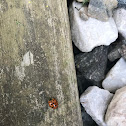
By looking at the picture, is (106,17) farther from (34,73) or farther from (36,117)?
(36,117)

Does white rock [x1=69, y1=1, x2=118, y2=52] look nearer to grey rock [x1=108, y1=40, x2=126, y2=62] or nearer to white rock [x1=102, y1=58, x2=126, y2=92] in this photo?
grey rock [x1=108, y1=40, x2=126, y2=62]

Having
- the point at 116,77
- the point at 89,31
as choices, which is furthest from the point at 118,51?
the point at 89,31

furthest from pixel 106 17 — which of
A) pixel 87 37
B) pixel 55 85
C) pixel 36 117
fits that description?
pixel 36 117

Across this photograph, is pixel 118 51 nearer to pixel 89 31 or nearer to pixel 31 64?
pixel 89 31

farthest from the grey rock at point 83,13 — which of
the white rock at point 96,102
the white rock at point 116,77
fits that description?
the white rock at point 96,102

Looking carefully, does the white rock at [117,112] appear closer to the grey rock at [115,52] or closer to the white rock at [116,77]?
the white rock at [116,77]

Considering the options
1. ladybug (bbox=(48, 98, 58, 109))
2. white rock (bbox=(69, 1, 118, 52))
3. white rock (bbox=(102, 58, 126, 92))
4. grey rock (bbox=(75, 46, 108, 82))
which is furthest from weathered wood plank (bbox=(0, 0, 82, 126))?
white rock (bbox=(102, 58, 126, 92))

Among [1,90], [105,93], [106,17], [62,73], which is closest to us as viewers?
[1,90]
